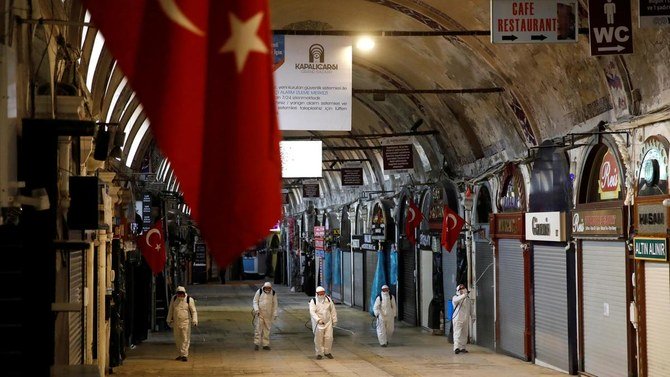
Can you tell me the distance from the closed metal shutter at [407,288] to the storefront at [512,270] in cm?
808

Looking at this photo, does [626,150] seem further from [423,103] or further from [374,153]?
[374,153]

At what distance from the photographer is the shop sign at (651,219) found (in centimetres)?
1455

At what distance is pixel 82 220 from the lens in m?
12.4

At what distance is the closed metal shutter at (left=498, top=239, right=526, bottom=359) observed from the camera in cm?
2186

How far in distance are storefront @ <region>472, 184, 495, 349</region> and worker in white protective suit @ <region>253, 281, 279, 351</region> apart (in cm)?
527

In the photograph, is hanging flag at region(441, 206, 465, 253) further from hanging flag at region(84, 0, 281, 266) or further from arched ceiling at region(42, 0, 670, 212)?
hanging flag at region(84, 0, 281, 266)

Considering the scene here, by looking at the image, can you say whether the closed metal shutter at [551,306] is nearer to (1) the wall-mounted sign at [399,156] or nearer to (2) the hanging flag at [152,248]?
(1) the wall-mounted sign at [399,156]

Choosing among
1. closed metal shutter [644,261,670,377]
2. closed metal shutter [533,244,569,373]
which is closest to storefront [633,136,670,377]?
closed metal shutter [644,261,670,377]

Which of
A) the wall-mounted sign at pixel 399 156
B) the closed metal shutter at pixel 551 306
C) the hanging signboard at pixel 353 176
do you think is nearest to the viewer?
the closed metal shutter at pixel 551 306

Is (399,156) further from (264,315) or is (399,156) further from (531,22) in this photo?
(531,22)

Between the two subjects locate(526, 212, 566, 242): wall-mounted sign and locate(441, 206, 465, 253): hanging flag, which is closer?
locate(526, 212, 566, 242): wall-mounted sign

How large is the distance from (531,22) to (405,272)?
19.7 metres

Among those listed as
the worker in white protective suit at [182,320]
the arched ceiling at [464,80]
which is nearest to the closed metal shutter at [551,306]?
the arched ceiling at [464,80]

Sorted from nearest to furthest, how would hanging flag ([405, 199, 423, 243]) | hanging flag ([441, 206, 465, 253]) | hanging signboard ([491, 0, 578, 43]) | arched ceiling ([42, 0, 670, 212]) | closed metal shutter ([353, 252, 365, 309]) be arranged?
hanging signboard ([491, 0, 578, 43]), arched ceiling ([42, 0, 670, 212]), hanging flag ([441, 206, 465, 253]), hanging flag ([405, 199, 423, 243]), closed metal shutter ([353, 252, 365, 309])
